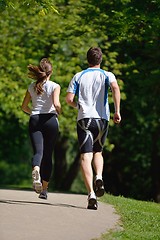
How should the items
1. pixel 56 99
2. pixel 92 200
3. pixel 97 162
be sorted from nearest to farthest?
pixel 92 200 → pixel 97 162 → pixel 56 99

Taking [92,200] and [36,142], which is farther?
[36,142]

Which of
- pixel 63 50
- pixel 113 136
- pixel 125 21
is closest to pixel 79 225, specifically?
pixel 125 21

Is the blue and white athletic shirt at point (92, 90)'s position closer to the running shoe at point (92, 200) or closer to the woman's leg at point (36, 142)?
the woman's leg at point (36, 142)

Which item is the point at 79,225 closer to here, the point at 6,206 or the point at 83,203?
the point at 6,206

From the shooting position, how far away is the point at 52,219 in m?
8.54

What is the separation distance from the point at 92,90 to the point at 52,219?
2.21m

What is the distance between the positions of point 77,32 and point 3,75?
4633mm

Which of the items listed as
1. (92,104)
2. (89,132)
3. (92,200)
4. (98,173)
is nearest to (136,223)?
(92,200)

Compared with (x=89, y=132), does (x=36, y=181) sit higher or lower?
lower

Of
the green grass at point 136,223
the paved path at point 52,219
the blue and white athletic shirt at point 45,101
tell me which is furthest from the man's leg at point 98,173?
the blue and white athletic shirt at point 45,101

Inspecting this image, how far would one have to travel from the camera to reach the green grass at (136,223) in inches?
312

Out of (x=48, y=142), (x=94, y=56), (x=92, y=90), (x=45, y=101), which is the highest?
(x=94, y=56)

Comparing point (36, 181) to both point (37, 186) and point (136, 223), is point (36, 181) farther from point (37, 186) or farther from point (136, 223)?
point (136, 223)

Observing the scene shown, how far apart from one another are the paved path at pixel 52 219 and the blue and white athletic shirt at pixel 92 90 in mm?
1307
